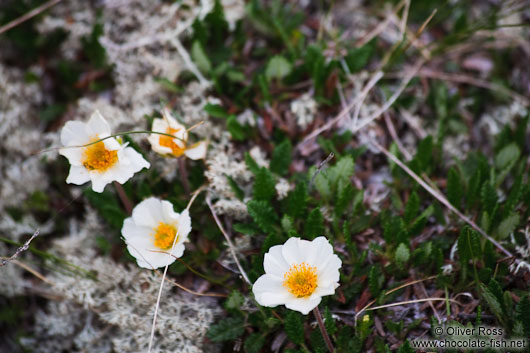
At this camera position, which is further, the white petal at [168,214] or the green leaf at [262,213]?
the green leaf at [262,213]

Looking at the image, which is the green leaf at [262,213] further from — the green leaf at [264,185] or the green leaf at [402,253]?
the green leaf at [402,253]

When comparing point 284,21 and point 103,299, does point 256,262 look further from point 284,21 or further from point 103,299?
point 284,21

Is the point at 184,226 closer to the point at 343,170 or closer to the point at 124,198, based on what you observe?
the point at 124,198

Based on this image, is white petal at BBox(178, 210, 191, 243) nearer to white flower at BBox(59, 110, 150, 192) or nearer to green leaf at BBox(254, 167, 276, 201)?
white flower at BBox(59, 110, 150, 192)

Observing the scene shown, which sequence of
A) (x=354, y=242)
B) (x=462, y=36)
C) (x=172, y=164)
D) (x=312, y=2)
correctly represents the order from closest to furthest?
1. (x=354, y=242)
2. (x=172, y=164)
3. (x=462, y=36)
4. (x=312, y=2)

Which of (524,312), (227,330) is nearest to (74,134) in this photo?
(227,330)

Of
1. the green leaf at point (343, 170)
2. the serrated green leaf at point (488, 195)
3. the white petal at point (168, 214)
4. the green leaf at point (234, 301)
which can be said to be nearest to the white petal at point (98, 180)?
the white petal at point (168, 214)

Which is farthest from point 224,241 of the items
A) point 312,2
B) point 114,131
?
point 312,2
